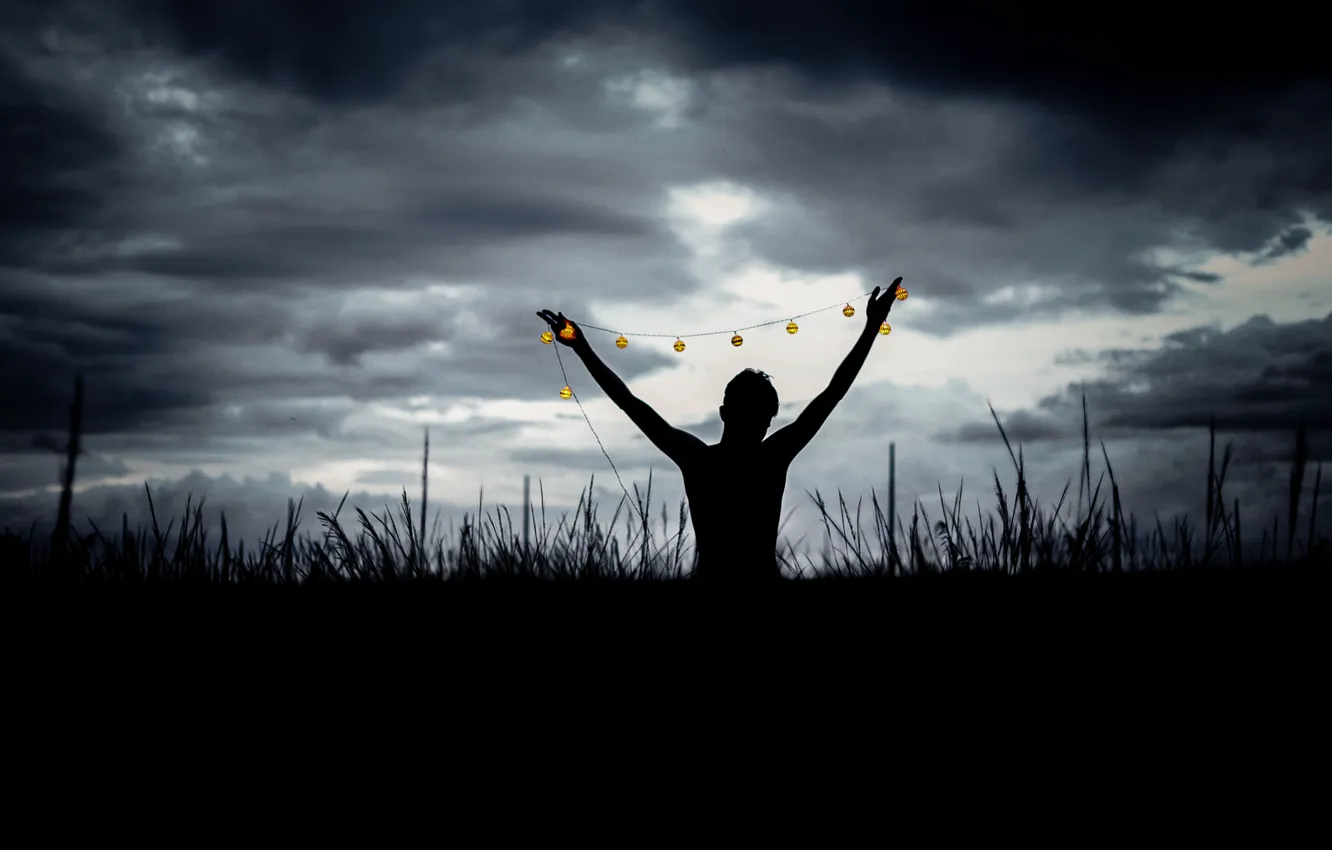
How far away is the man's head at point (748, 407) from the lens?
4211 mm

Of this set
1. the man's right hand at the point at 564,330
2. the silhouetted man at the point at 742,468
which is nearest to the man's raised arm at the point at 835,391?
the silhouetted man at the point at 742,468

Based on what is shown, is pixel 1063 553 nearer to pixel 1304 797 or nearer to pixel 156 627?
pixel 1304 797

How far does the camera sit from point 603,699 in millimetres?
2830

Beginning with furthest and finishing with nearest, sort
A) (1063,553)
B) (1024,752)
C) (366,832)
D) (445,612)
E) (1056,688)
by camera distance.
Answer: (1063,553) < (445,612) < (1056,688) < (1024,752) < (366,832)

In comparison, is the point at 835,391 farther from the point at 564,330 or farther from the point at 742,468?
the point at 564,330

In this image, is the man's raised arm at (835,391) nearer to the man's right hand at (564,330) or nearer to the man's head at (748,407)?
the man's head at (748,407)

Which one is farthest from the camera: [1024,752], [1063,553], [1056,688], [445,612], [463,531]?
[463,531]

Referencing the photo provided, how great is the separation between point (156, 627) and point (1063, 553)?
3.55 meters

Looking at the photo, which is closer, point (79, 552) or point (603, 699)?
point (603, 699)

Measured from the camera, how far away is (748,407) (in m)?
4.21

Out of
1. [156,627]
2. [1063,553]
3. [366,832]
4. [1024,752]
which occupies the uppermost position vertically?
[1063,553]

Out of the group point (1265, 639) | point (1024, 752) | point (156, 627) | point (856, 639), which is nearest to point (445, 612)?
point (156, 627)

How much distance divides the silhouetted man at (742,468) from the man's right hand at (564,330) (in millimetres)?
508

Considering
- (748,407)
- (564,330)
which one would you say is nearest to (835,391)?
(748,407)
